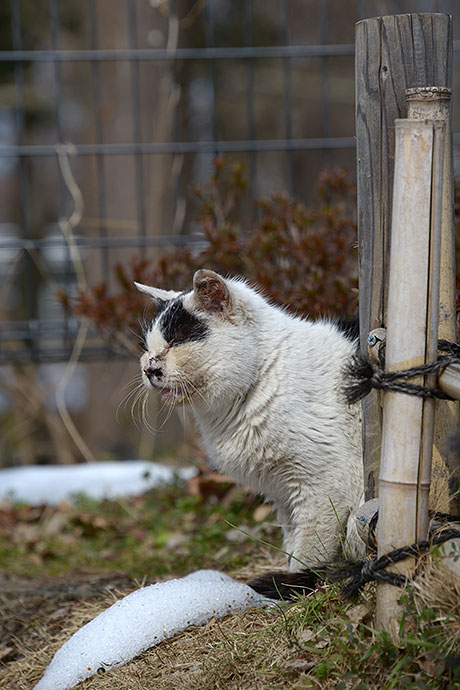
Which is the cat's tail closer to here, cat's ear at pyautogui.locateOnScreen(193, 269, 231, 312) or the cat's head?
the cat's head

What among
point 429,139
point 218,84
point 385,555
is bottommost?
point 385,555

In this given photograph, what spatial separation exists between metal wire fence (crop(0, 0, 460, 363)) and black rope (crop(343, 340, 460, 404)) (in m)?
3.82

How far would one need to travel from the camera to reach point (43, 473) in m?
6.08

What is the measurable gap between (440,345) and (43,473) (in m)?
4.55

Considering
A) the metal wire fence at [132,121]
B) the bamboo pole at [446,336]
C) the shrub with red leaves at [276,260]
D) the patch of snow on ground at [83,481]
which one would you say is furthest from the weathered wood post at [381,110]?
the metal wire fence at [132,121]

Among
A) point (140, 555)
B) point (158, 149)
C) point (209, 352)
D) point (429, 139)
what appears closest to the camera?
point (429, 139)

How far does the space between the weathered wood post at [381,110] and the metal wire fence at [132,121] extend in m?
3.56

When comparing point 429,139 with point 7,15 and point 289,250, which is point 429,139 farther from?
point 7,15

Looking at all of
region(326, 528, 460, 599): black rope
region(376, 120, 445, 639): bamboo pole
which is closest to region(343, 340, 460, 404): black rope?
region(376, 120, 445, 639): bamboo pole

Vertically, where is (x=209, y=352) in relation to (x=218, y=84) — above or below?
below

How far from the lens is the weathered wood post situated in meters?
2.21

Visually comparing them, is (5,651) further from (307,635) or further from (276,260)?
(276,260)

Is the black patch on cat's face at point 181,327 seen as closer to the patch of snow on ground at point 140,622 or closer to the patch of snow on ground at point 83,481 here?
the patch of snow on ground at point 140,622

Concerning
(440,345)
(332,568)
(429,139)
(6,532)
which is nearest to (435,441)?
(440,345)
